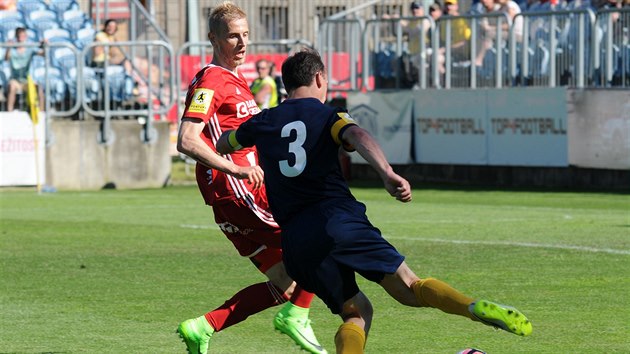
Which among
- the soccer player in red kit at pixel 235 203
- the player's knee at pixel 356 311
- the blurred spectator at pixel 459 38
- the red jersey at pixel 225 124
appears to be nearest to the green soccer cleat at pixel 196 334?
the soccer player in red kit at pixel 235 203

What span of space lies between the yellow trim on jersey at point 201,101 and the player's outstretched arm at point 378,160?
150cm

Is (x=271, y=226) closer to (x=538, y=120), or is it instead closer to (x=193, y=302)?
(x=193, y=302)

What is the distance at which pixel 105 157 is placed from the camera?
81.0 ft

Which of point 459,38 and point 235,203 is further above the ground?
point 459,38

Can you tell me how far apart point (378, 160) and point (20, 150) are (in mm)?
18223

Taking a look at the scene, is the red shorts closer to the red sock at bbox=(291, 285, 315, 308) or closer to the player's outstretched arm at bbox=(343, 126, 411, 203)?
the red sock at bbox=(291, 285, 315, 308)

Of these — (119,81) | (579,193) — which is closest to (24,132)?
(119,81)

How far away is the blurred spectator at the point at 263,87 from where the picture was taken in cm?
2353

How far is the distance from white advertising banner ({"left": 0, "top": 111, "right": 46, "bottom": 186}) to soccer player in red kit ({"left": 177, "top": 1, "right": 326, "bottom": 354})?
52.2ft

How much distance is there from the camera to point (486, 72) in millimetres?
23250

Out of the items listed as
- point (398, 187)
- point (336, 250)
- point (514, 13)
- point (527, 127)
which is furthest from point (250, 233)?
point (514, 13)

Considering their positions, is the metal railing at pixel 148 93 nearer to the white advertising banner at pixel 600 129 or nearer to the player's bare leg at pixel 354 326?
the white advertising banner at pixel 600 129

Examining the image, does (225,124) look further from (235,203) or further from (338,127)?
(338,127)

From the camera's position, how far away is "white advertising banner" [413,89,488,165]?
23062mm
